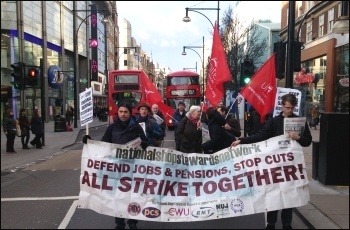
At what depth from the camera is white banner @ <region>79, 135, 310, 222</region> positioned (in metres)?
5.01

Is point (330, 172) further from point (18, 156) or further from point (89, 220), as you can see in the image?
point (18, 156)

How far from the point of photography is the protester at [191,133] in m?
7.01

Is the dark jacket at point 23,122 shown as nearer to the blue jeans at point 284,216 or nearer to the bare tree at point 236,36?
the blue jeans at point 284,216

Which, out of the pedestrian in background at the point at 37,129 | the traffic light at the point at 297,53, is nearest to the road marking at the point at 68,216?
the traffic light at the point at 297,53

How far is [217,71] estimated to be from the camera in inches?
353

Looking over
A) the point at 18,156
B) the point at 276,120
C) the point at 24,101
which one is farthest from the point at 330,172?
the point at 24,101

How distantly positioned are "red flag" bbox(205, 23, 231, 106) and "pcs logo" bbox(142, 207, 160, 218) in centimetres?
454

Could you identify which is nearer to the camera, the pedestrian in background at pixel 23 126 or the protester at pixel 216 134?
the protester at pixel 216 134

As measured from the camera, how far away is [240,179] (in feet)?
16.8

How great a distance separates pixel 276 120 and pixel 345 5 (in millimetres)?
4350

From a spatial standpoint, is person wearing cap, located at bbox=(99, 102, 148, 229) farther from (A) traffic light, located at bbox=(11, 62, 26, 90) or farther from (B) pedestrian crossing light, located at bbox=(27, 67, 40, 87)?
(B) pedestrian crossing light, located at bbox=(27, 67, 40, 87)

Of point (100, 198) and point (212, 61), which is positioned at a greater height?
point (212, 61)

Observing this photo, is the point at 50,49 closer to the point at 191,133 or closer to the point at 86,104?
the point at 86,104

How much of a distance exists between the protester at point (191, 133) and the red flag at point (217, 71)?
2103 millimetres
